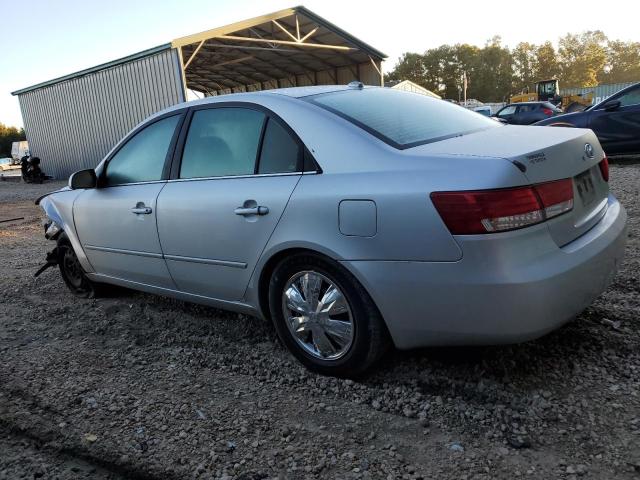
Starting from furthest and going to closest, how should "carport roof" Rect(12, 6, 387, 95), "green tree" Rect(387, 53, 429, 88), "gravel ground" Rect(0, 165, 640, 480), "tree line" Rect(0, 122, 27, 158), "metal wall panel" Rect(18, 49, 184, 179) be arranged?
"green tree" Rect(387, 53, 429, 88), "tree line" Rect(0, 122, 27, 158), "carport roof" Rect(12, 6, 387, 95), "metal wall panel" Rect(18, 49, 184, 179), "gravel ground" Rect(0, 165, 640, 480)

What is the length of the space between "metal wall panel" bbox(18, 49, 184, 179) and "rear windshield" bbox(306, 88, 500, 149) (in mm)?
14516

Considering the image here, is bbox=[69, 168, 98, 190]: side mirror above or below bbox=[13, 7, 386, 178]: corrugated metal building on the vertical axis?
below

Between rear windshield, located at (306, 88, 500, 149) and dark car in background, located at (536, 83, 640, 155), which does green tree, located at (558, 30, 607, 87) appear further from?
rear windshield, located at (306, 88, 500, 149)

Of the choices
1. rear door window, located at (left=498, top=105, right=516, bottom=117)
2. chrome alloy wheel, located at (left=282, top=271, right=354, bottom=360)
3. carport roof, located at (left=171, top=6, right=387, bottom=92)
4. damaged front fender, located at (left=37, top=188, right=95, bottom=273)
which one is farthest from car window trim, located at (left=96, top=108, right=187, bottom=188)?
rear door window, located at (left=498, top=105, right=516, bottom=117)

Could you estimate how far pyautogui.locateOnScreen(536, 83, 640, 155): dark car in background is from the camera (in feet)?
31.9

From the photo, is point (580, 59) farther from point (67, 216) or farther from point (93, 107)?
point (67, 216)

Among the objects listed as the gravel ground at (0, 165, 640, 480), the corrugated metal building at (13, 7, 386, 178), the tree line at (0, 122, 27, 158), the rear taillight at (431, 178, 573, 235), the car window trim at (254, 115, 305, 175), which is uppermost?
the corrugated metal building at (13, 7, 386, 178)

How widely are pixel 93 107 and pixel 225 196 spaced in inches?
789

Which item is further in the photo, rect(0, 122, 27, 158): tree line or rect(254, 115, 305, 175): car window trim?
rect(0, 122, 27, 158): tree line

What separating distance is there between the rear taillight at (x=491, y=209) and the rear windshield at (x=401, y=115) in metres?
0.52

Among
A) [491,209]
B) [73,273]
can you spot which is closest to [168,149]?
[73,273]

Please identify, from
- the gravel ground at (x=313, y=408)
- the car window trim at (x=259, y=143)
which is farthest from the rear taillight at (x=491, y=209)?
the gravel ground at (x=313, y=408)

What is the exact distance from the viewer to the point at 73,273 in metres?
4.92

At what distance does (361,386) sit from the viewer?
282 centimetres
